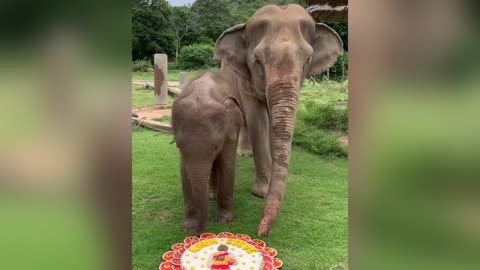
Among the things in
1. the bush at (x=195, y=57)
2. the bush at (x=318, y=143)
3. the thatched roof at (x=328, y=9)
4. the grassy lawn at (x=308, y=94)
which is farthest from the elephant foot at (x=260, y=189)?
the bush at (x=195, y=57)

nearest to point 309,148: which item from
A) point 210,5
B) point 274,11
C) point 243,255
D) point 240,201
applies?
point 240,201

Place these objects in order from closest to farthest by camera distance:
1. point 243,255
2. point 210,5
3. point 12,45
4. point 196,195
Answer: point 12,45 → point 243,255 → point 196,195 → point 210,5

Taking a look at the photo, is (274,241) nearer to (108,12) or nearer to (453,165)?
(453,165)

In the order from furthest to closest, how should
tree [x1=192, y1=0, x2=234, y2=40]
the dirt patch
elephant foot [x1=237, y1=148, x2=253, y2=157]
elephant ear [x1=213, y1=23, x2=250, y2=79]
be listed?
tree [x1=192, y1=0, x2=234, y2=40], the dirt patch, elephant foot [x1=237, y1=148, x2=253, y2=157], elephant ear [x1=213, y1=23, x2=250, y2=79]

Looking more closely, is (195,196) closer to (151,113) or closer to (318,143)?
(318,143)

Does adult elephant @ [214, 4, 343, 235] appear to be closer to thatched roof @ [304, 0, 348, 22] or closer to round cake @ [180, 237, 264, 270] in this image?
round cake @ [180, 237, 264, 270]

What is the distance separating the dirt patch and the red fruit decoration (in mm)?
4417

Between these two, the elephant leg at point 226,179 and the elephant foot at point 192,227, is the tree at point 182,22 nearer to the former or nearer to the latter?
the elephant leg at point 226,179

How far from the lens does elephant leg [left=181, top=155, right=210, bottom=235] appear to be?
7.61 feet

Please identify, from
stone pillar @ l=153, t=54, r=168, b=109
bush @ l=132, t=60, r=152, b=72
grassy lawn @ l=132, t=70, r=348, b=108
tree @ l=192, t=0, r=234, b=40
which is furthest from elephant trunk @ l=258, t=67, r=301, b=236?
tree @ l=192, t=0, r=234, b=40

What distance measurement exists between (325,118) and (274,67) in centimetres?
387

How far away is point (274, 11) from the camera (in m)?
2.63

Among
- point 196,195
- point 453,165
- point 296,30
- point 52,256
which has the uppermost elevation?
point 296,30

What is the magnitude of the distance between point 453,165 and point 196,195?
1.74 meters
